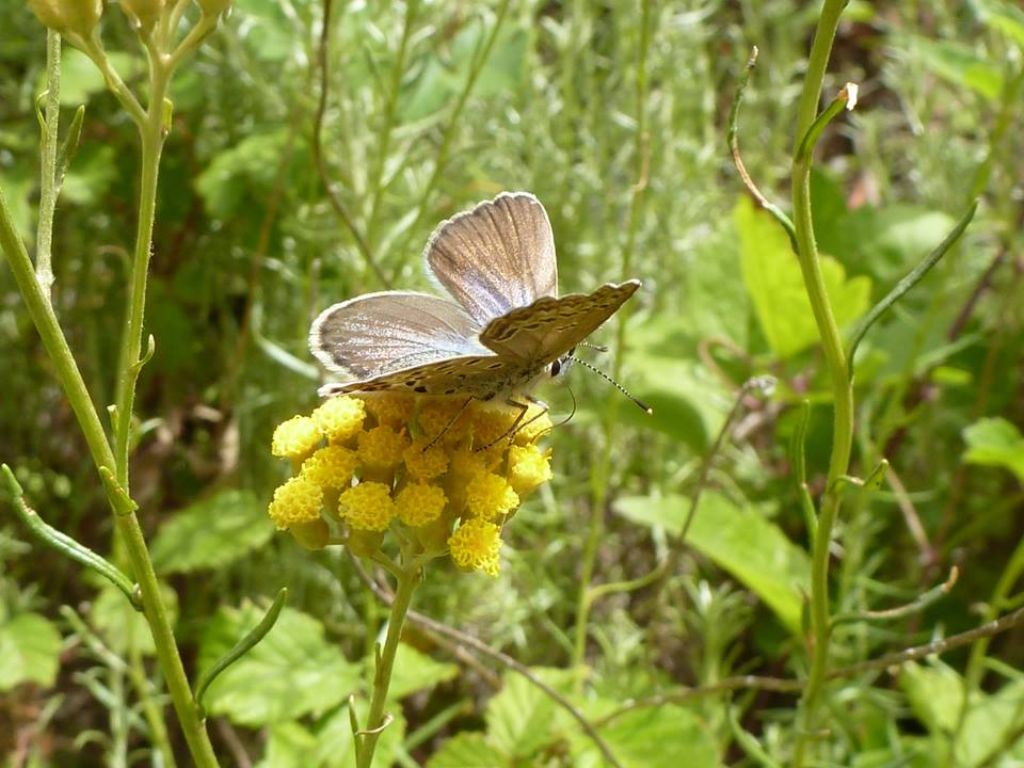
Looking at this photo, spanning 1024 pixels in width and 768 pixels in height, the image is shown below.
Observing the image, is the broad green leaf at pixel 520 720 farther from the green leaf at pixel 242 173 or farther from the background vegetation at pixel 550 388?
the green leaf at pixel 242 173

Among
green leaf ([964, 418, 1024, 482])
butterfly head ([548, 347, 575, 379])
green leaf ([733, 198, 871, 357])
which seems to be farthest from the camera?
green leaf ([733, 198, 871, 357])

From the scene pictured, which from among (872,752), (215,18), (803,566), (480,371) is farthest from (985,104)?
(215,18)

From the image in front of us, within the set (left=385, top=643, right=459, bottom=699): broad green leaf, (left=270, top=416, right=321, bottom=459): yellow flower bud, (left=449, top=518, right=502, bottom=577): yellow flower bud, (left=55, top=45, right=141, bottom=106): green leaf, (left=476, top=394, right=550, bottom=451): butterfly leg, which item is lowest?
(left=385, top=643, right=459, bottom=699): broad green leaf

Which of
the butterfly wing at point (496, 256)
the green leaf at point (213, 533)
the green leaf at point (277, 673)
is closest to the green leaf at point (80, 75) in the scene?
the green leaf at point (213, 533)

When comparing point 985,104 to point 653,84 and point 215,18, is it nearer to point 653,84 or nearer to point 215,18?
point 653,84

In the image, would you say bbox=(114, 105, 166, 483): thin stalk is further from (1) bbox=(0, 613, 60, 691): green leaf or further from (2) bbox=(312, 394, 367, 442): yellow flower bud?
(1) bbox=(0, 613, 60, 691): green leaf


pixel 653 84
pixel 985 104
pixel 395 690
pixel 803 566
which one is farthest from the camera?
pixel 653 84

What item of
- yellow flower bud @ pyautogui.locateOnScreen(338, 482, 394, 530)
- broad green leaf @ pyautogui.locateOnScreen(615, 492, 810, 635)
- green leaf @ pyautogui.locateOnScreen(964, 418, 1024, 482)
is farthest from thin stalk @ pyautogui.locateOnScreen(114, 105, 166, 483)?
green leaf @ pyautogui.locateOnScreen(964, 418, 1024, 482)
